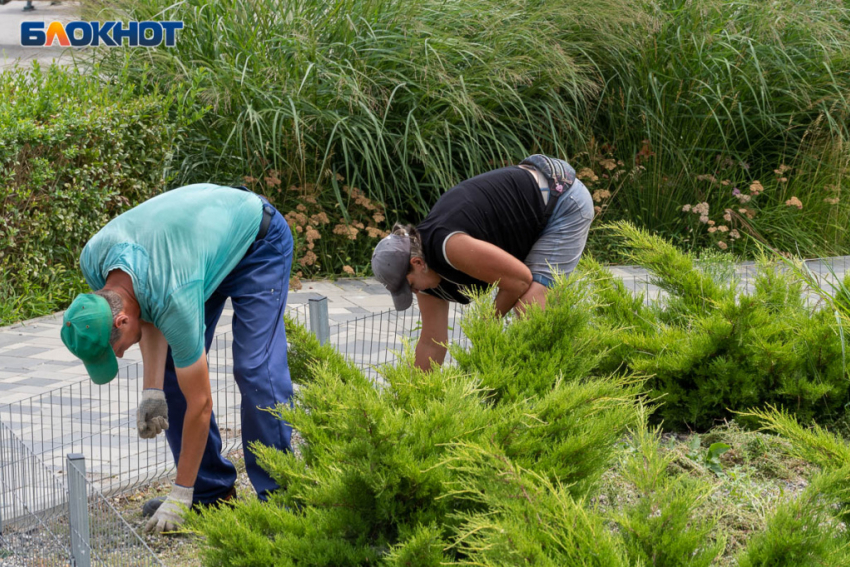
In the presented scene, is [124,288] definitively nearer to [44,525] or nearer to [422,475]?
[44,525]

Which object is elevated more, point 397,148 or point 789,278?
point 789,278

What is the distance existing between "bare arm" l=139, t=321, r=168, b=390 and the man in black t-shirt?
95 cm

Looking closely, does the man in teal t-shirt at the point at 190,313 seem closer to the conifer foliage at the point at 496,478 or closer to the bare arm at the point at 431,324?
the conifer foliage at the point at 496,478

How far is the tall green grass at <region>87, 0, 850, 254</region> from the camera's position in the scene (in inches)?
285

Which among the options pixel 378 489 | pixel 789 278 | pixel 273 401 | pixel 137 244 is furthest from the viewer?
pixel 789 278

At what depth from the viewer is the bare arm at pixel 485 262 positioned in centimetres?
357

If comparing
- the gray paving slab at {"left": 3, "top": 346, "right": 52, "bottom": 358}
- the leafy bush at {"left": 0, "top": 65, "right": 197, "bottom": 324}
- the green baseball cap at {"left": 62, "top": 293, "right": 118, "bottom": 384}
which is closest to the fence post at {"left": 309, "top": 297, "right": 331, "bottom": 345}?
the green baseball cap at {"left": 62, "top": 293, "right": 118, "bottom": 384}

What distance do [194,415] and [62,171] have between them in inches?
158

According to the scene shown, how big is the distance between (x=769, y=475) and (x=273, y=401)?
5.76 feet

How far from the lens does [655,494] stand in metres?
1.91

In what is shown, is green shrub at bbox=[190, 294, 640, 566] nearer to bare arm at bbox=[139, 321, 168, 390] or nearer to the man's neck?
the man's neck

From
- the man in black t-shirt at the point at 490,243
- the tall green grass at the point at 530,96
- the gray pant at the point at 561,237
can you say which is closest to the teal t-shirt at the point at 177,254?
the man in black t-shirt at the point at 490,243

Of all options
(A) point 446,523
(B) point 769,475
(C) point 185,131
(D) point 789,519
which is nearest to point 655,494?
(D) point 789,519

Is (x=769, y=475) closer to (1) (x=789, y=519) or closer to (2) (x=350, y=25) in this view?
(1) (x=789, y=519)
